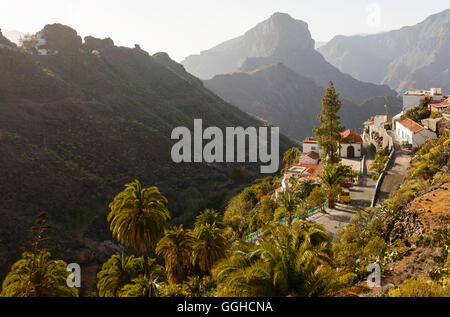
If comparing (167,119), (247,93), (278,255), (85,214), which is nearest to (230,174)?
(167,119)

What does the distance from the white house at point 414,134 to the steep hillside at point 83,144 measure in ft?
88.4

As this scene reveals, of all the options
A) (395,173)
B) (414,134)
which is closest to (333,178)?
(395,173)

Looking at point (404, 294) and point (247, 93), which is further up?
point (247, 93)

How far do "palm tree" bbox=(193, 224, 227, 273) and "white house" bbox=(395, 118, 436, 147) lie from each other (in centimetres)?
2442

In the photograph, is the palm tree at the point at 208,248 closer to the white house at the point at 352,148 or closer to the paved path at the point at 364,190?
the paved path at the point at 364,190

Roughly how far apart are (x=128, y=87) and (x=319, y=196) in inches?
2353

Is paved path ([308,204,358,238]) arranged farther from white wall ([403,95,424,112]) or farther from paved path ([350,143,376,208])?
white wall ([403,95,424,112])

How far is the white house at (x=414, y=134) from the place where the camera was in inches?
1205

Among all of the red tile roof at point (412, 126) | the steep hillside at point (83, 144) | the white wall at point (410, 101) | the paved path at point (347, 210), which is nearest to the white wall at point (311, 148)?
the red tile roof at point (412, 126)

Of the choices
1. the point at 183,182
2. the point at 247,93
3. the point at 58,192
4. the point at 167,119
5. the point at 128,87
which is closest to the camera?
the point at 58,192

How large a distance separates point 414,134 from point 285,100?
151 metres

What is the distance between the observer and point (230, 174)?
54250 millimetres

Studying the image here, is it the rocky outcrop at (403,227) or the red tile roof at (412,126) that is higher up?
the red tile roof at (412,126)

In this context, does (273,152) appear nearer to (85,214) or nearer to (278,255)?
(85,214)
